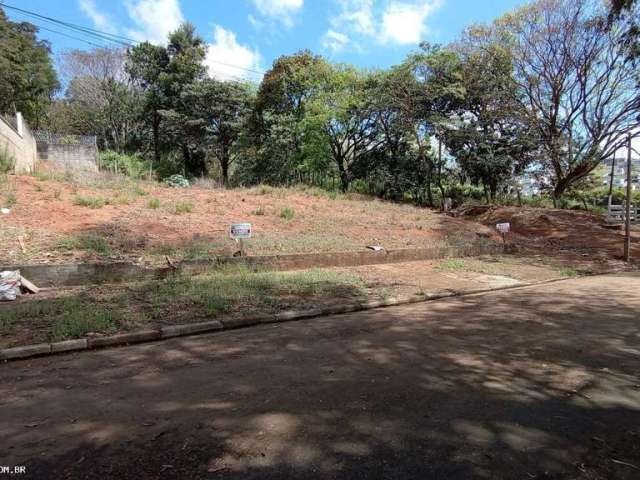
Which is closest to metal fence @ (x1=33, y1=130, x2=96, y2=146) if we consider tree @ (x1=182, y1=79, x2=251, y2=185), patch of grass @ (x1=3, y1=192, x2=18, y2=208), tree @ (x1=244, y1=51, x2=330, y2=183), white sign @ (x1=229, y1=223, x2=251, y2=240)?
tree @ (x1=182, y1=79, x2=251, y2=185)

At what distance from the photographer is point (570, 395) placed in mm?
3529

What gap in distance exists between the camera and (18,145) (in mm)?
14773

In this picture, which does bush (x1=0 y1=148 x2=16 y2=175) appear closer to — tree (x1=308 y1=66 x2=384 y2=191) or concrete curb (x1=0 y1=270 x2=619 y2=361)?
concrete curb (x1=0 y1=270 x2=619 y2=361)

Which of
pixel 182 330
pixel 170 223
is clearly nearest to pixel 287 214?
pixel 170 223

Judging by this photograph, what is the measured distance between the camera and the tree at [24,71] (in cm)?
1975

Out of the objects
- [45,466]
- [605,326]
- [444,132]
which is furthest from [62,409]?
[444,132]

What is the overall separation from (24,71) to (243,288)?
2254 cm

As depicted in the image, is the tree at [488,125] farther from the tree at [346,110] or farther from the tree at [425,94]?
the tree at [346,110]

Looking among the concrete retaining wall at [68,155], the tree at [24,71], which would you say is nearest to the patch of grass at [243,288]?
the concrete retaining wall at [68,155]

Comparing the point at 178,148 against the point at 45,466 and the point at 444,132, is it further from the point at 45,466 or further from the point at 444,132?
the point at 45,466

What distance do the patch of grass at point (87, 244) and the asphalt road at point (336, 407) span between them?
4446 millimetres

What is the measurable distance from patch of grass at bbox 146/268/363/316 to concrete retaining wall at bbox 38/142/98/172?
1498 centimetres

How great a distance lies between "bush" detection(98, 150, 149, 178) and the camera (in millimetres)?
23453

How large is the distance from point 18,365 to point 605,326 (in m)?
7.41
